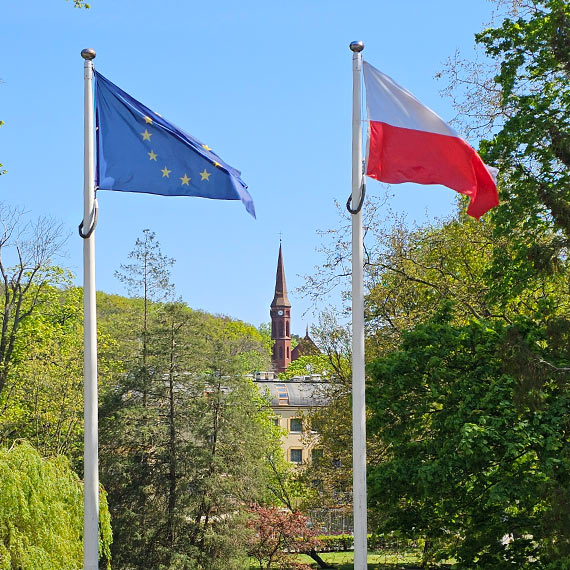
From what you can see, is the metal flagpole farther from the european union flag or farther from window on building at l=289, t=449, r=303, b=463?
window on building at l=289, t=449, r=303, b=463

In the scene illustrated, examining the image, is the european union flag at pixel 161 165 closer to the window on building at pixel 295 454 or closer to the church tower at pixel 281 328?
the window on building at pixel 295 454

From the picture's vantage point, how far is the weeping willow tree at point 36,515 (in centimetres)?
1603

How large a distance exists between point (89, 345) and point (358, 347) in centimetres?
306

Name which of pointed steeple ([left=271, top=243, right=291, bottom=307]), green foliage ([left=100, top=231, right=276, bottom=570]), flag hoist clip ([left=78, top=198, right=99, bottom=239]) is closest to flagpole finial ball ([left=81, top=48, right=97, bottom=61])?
flag hoist clip ([left=78, top=198, right=99, bottom=239])

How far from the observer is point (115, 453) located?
3675 centimetres

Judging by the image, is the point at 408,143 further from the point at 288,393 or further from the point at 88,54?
the point at 288,393

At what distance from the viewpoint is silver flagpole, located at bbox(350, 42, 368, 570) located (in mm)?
10250

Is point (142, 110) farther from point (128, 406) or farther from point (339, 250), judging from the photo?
point (128, 406)

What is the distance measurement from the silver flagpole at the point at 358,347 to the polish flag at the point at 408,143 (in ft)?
0.50

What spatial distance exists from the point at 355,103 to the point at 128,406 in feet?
94.1

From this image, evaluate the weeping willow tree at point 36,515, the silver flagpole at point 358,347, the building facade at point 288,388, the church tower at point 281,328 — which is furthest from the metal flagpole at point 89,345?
the church tower at point 281,328

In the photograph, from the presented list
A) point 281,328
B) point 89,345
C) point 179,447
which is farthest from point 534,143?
point 281,328

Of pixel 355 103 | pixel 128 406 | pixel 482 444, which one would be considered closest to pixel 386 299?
pixel 482 444

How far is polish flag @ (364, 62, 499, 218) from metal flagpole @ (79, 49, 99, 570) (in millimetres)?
3301
